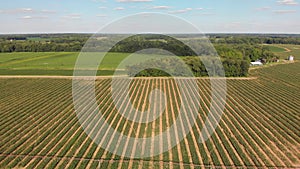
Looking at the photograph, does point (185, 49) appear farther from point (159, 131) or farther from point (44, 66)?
point (159, 131)

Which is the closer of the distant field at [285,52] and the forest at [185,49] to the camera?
the forest at [185,49]

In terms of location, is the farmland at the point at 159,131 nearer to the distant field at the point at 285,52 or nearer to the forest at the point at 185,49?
the forest at the point at 185,49

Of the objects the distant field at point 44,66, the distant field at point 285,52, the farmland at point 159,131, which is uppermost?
the distant field at point 285,52

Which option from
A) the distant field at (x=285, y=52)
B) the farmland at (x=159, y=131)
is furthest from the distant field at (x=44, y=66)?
the distant field at (x=285, y=52)

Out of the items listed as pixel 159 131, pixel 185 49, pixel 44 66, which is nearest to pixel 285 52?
pixel 185 49

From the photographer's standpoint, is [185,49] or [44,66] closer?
[44,66]

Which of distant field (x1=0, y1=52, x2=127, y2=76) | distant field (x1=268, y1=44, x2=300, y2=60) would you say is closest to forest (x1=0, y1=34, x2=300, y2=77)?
distant field (x1=0, y1=52, x2=127, y2=76)

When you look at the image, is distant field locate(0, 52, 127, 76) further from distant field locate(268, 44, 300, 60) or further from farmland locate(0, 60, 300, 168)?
distant field locate(268, 44, 300, 60)

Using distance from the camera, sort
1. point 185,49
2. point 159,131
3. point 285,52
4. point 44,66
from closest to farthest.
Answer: point 159,131 < point 44,66 < point 185,49 < point 285,52

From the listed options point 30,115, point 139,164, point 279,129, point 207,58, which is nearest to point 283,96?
point 279,129
